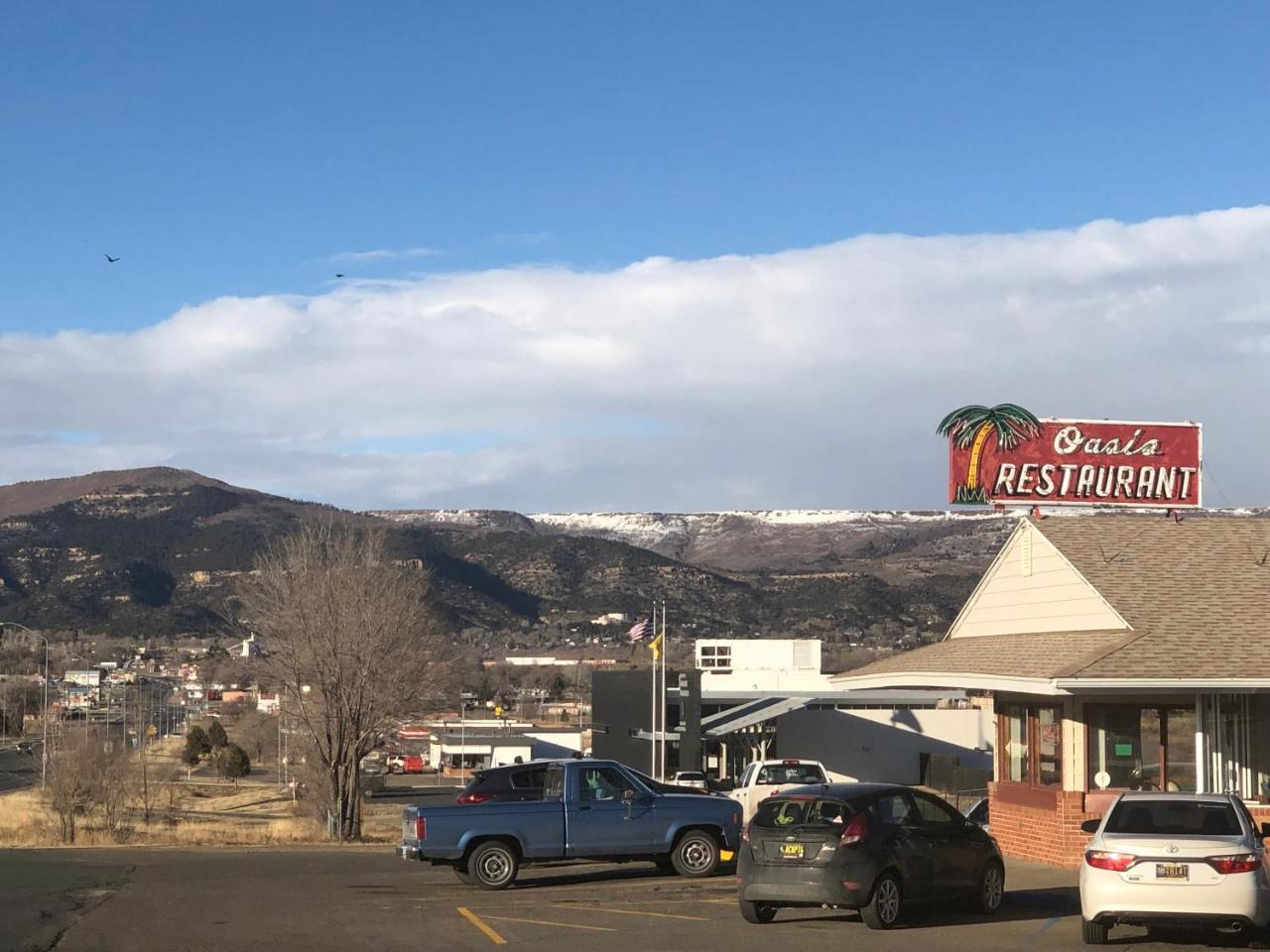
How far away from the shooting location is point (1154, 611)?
23.1 meters

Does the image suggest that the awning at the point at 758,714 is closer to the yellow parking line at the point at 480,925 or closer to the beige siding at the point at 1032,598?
the beige siding at the point at 1032,598

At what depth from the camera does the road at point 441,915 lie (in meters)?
15.9

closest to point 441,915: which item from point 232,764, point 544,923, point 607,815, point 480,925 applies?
point 480,925

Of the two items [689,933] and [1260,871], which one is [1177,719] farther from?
[689,933]

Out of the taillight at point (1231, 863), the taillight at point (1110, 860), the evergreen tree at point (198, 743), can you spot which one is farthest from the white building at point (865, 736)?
the taillight at point (1231, 863)

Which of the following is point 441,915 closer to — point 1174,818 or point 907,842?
point 907,842

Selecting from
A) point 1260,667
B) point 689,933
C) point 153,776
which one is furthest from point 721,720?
point 689,933

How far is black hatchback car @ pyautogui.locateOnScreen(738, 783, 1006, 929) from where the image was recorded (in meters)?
16.3

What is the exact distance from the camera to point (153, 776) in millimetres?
80000

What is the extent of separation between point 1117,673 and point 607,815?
7108mm

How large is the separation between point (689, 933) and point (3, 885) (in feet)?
34.7

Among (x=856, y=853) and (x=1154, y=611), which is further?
(x=1154, y=611)

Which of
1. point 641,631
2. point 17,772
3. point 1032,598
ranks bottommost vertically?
point 17,772

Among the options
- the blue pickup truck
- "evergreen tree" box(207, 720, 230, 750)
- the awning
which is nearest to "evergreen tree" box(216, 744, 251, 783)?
"evergreen tree" box(207, 720, 230, 750)
